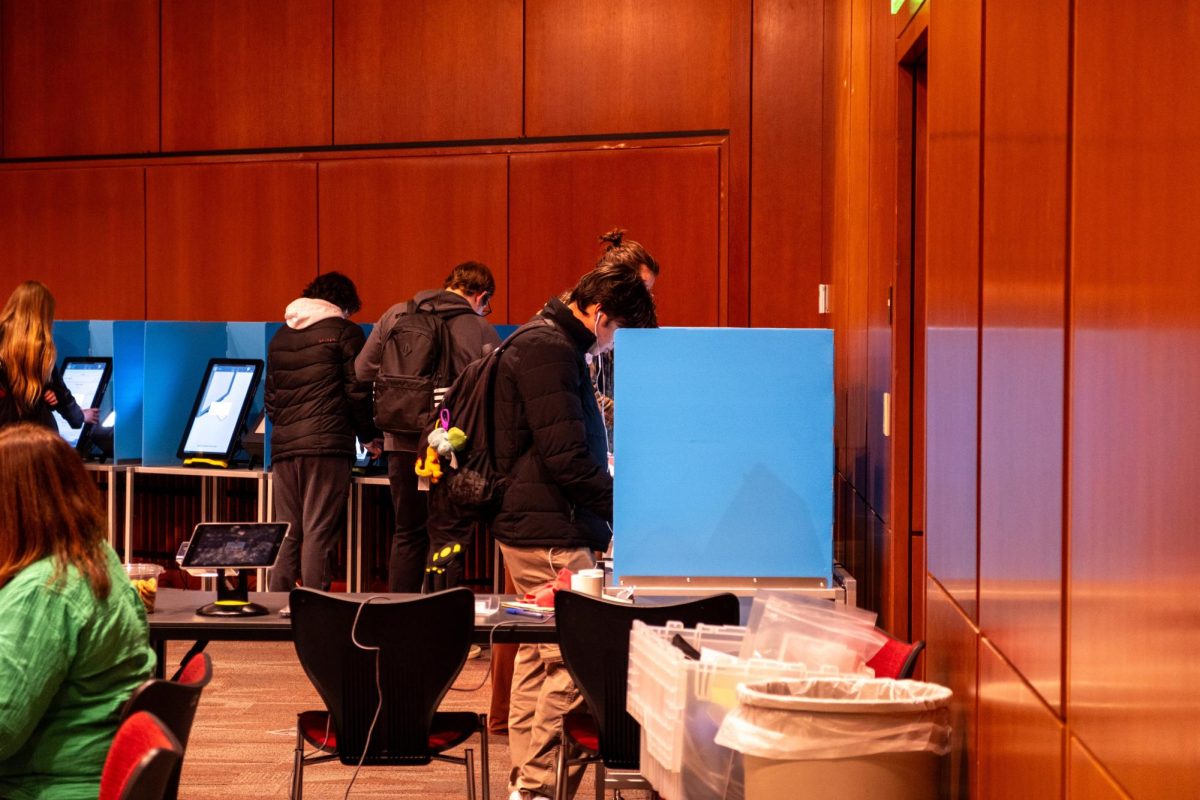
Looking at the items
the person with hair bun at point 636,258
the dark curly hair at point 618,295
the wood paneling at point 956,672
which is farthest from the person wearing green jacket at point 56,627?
the person with hair bun at point 636,258

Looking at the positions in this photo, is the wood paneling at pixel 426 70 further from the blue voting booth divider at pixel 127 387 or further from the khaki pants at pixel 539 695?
the khaki pants at pixel 539 695

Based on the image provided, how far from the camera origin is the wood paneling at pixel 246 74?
8.18 m

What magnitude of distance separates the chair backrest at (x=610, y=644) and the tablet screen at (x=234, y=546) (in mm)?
816

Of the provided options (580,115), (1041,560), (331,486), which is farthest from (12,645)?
(580,115)

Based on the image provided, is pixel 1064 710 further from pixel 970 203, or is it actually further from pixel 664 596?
pixel 664 596

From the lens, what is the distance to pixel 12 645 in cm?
248

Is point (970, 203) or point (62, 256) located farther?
point (62, 256)

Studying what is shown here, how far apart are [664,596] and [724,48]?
445cm

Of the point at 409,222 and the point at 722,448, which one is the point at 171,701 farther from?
the point at 409,222

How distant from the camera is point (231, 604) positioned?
3695 millimetres

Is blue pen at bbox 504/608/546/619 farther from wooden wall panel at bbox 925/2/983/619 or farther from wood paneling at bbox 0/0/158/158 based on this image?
wood paneling at bbox 0/0/158/158

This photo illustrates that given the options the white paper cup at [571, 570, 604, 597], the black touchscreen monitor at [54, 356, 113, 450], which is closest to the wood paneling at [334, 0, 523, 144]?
the black touchscreen monitor at [54, 356, 113, 450]

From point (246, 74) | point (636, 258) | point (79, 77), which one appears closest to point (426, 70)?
point (246, 74)

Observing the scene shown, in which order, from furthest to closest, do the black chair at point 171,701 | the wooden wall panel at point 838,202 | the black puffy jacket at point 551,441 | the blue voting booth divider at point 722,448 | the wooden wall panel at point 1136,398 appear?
the wooden wall panel at point 838,202, the black puffy jacket at point 551,441, the blue voting booth divider at point 722,448, the black chair at point 171,701, the wooden wall panel at point 1136,398
